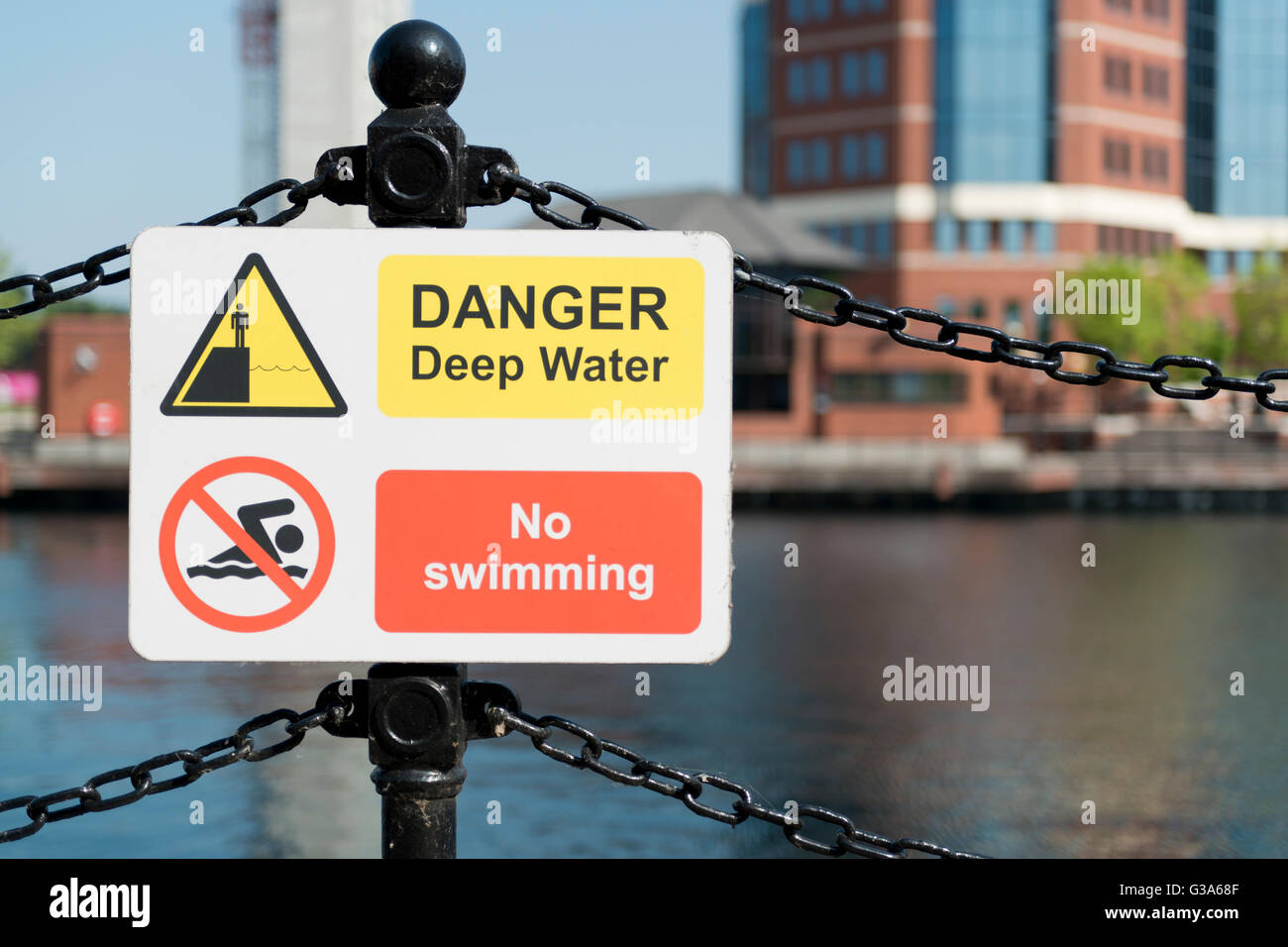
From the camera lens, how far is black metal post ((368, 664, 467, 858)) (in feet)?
7.68

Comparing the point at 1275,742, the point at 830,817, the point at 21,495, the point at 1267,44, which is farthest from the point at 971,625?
the point at 1267,44

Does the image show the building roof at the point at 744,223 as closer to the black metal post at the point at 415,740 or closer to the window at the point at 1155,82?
the window at the point at 1155,82

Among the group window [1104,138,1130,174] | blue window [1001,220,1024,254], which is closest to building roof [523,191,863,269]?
blue window [1001,220,1024,254]

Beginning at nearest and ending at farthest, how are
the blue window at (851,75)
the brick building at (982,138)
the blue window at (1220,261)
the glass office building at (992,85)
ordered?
the glass office building at (992,85) → the brick building at (982,138) → the blue window at (851,75) → the blue window at (1220,261)

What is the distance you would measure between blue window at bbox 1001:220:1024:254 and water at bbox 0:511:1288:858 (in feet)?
149

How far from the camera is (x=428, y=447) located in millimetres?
2340

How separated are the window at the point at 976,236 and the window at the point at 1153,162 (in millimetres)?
10199

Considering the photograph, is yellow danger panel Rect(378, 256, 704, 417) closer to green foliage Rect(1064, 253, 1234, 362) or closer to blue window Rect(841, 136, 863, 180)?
green foliage Rect(1064, 253, 1234, 362)

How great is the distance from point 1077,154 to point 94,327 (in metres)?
49.9

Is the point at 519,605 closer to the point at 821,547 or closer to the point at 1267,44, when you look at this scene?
the point at 821,547

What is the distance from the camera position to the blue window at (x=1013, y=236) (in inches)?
3073

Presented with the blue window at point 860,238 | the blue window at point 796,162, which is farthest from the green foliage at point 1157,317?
the blue window at point 796,162

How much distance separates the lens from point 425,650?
91.9 inches

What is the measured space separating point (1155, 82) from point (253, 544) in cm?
8627
